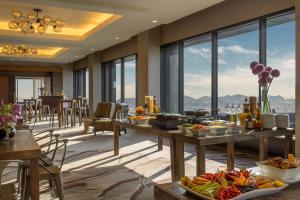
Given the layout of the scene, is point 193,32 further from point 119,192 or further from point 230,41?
point 119,192

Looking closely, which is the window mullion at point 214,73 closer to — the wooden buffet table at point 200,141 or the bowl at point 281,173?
the wooden buffet table at point 200,141

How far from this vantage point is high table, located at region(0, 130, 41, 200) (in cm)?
205

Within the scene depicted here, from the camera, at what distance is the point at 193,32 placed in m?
6.62

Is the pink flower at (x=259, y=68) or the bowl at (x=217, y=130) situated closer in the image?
the bowl at (x=217, y=130)

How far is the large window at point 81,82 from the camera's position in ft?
45.5

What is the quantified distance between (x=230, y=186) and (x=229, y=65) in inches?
200

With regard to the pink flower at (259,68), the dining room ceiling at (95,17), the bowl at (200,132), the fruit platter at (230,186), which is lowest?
the fruit platter at (230,186)

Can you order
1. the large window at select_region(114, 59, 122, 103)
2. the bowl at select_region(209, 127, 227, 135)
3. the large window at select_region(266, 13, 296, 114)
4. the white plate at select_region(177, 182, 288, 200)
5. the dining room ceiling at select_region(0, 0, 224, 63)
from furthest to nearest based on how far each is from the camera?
the large window at select_region(114, 59, 122, 103)
the dining room ceiling at select_region(0, 0, 224, 63)
the large window at select_region(266, 13, 296, 114)
the bowl at select_region(209, 127, 227, 135)
the white plate at select_region(177, 182, 288, 200)

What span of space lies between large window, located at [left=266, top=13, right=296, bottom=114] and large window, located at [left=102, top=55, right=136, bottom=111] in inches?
197

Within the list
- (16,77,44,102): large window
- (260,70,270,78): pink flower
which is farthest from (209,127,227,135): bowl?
(16,77,44,102): large window

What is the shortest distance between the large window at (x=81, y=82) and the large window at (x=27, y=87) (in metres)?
1.84

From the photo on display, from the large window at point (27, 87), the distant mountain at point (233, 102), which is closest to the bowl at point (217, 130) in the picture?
the distant mountain at point (233, 102)

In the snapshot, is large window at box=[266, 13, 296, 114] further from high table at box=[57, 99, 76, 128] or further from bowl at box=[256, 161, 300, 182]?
high table at box=[57, 99, 76, 128]

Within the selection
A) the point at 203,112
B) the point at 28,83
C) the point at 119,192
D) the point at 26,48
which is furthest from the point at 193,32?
the point at 28,83
